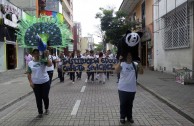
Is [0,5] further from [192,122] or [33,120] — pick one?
[192,122]

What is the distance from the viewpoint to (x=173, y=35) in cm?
→ 1928

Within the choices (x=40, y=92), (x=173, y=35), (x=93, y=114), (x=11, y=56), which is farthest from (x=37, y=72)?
(x=11, y=56)

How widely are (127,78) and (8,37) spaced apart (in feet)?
70.3

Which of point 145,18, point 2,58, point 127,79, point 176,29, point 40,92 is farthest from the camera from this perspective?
point 145,18

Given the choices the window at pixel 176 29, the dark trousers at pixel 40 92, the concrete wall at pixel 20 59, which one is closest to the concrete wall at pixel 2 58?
the concrete wall at pixel 20 59

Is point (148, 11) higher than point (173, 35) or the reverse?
higher

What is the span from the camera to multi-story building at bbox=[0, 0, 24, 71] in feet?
78.9

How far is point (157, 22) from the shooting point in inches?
934

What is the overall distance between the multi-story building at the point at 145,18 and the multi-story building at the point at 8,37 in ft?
37.3

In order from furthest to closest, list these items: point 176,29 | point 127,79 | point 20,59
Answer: point 20,59 < point 176,29 < point 127,79

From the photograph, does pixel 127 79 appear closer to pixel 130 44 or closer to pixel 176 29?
pixel 130 44

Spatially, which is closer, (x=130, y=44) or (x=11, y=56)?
(x=130, y=44)

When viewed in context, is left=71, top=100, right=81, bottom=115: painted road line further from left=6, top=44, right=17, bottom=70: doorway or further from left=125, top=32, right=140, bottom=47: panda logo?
left=6, top=44, right=17, bottom=70: doorway

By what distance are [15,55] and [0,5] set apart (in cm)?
730
